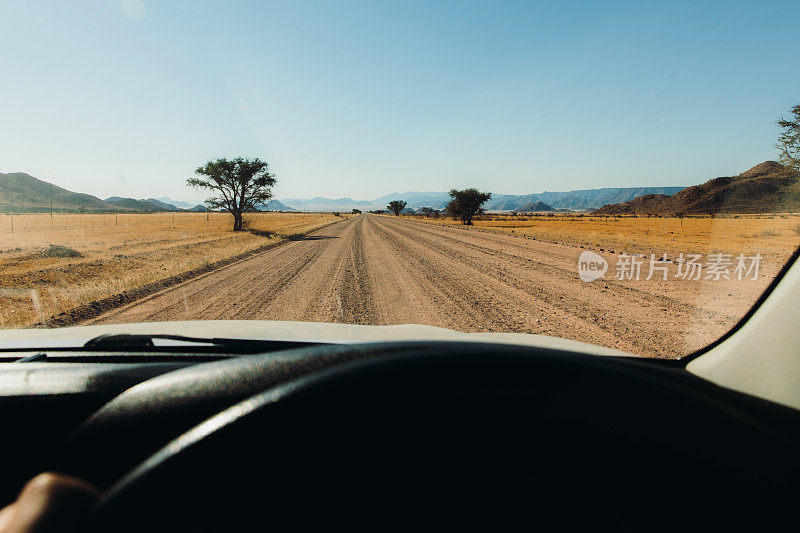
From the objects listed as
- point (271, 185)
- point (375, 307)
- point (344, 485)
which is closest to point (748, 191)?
point (344, 485)

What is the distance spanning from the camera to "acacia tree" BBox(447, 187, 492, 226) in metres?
63.2

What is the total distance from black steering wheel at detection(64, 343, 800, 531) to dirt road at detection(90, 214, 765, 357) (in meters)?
5.22

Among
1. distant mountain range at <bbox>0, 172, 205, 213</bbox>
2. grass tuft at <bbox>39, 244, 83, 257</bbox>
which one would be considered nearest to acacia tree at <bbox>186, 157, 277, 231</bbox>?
distant mountain range at <bbox>0, 172, 205, 213</bbox>

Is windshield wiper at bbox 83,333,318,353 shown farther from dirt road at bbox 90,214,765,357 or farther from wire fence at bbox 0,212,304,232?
wire fence at bbox 0,212,304,232

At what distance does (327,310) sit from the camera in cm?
743

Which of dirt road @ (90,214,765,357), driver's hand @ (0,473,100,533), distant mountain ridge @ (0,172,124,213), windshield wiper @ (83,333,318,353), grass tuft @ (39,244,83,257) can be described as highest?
distant mountain ridge @ (0,172,124,213)

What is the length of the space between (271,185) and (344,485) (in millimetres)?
46478

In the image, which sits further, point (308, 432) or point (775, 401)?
point (775, 401)

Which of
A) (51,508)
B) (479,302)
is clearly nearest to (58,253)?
(479,302)

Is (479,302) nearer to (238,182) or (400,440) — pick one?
(400,440)

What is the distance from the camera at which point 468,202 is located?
6303 centimetres

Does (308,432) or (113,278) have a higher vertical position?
(308,432)

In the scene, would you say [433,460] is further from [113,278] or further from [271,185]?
[271,185]

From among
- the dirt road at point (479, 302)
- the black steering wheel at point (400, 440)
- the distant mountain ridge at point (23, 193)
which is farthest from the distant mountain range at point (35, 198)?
the black steering wheel at point (400, 440)
